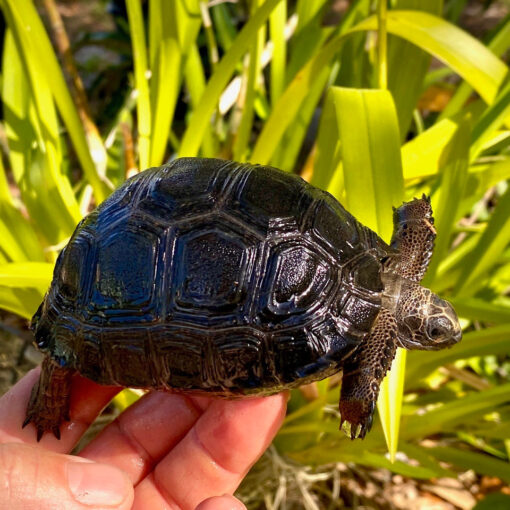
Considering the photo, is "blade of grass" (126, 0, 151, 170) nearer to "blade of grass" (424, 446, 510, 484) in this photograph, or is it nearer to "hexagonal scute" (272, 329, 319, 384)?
"hexagonal scute" (272, 329, 319, 384)

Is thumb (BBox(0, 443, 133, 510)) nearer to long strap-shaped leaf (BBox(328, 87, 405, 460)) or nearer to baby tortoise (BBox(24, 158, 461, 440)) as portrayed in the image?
baby tortoise (BBox(24, 158, 461, 440))

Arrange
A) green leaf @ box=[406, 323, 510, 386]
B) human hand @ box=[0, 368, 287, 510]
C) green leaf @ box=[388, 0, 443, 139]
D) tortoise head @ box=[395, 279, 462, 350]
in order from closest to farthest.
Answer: human hand @ box=[0, 368, 287, 510] → tortoise head @ box=[395, 279, 462, 350] → green leaf @ box=[406, 323, 510, 386] → green leaf @ box=[388, 0, 443, 139]

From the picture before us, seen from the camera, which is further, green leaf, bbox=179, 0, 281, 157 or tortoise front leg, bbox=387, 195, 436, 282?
green leaf, bbox=179, 0, 281, 157

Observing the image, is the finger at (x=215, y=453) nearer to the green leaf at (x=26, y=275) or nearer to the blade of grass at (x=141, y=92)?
the green leaf at (x=26, y=275)

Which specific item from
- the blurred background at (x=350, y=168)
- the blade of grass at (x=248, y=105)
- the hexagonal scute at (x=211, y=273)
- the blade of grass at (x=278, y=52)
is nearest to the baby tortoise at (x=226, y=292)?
the hexagonal scute at (x=211, y=273)

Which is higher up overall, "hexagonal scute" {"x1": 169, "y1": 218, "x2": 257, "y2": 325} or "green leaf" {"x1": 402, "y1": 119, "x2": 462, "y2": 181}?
"green leaf" {"x1": 402, "y1": 119, "x2": 462, "y2": 181}

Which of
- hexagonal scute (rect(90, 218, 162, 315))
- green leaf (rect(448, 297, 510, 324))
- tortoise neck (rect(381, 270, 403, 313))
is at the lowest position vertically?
green leaf (rect(448, 297, 510, 324))

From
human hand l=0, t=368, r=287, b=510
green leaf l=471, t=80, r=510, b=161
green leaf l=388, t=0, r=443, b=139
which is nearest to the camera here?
human hand l=0, t=368, r=287, b=510

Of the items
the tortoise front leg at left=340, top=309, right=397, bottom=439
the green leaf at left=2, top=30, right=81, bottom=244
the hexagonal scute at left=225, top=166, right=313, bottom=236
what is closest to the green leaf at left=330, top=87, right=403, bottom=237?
the hexagonal scute at left=225, top=166, right=313, bottom=236
